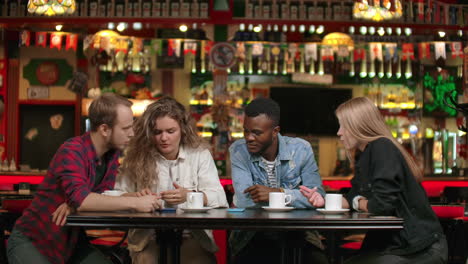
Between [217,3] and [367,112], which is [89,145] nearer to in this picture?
[367,112]

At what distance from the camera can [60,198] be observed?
345cm

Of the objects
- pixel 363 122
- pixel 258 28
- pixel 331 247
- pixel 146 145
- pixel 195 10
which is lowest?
pixel 331 247

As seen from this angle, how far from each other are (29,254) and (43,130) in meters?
10.2

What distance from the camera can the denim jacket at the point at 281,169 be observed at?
407cm

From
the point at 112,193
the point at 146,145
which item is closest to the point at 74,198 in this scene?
the point at 112,193

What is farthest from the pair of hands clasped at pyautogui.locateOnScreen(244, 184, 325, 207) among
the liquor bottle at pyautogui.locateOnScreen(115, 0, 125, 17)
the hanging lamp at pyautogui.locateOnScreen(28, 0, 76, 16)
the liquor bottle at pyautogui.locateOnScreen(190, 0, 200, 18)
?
the liquor bottle at pyautogui.locateOnScreen(115, 0, 125, 17)

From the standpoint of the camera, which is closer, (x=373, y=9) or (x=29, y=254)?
(x=29, y=254)

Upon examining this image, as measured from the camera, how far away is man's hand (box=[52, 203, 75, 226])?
10.9ft

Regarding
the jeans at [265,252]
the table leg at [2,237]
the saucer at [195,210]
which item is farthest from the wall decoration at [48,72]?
the saucer at [195,210]

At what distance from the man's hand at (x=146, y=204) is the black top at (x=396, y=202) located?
3.25 feet

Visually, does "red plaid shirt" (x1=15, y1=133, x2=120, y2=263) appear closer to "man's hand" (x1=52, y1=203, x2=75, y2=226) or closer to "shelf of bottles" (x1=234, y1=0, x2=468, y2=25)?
"man's hand" (x1=52, y1=203, x2=75, y2=226)

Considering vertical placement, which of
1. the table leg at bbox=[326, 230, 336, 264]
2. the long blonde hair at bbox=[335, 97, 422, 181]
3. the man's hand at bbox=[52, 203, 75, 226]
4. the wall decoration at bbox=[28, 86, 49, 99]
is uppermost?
the wall decoration at bbox=[28, 86, 49, 99]

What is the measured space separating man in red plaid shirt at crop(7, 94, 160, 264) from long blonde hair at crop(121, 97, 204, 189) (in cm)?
23

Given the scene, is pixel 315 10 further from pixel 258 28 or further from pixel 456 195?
pixel 456 195
